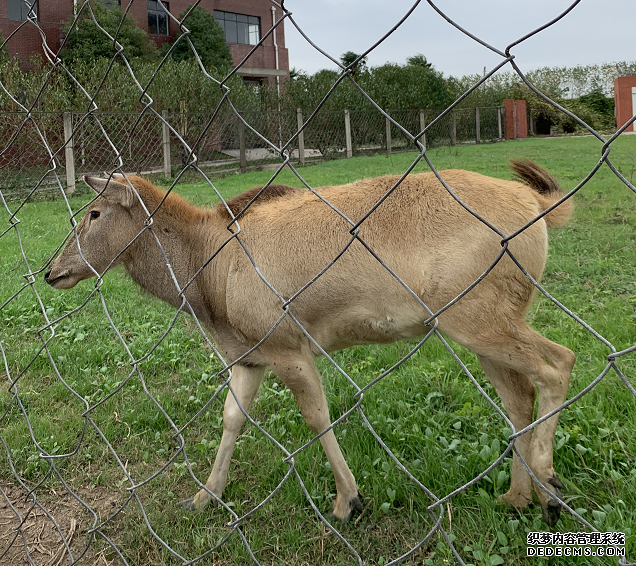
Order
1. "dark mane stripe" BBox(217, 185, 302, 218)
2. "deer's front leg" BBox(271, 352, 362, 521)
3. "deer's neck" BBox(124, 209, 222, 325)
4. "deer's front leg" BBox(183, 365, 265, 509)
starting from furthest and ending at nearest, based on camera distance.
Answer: "dark mane stripe" BBox(217, 185, 302, 218) < "deer's neck" BBox(124, 209, 222, 325) < "deer's front leg" BBox(183, 365, 265, 509) < "deer's front leg" BBox(271, 352, 362, 521)

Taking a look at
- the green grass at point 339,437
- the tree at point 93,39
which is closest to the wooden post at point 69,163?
the tree at point 93,39

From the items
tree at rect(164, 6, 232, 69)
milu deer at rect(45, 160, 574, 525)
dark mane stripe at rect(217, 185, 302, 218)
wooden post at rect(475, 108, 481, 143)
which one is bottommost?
milu deer at rect(45, 160, 574, 525)

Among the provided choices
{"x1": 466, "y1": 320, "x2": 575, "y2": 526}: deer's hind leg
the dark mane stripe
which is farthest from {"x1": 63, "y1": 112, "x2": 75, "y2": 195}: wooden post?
{"x1": 466, "y1": 320, "x2": 575, "y2": 526}: deer's hind leg

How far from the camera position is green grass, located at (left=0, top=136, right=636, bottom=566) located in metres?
2.24

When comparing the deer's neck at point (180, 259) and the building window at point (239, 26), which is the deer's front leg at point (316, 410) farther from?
the building window at point (239, 26)

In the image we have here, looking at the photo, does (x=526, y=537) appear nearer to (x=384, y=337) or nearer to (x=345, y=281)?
(x=384, y=337)

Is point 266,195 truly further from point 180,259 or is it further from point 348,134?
point 348,134

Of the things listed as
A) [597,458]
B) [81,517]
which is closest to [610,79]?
[597,458]

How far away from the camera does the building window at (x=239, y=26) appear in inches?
1057

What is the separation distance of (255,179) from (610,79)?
7.68 meters

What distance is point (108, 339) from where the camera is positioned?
4.35m

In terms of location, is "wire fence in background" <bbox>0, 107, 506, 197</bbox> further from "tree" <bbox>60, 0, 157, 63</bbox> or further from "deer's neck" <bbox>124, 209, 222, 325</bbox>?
"deer's neck" <bbox>124, 209, 222, 325</bbox>

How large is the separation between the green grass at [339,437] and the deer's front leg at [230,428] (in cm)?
8

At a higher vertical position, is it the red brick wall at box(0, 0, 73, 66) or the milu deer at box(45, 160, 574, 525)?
the red brick wall at box(0, 0, 73, 66)
